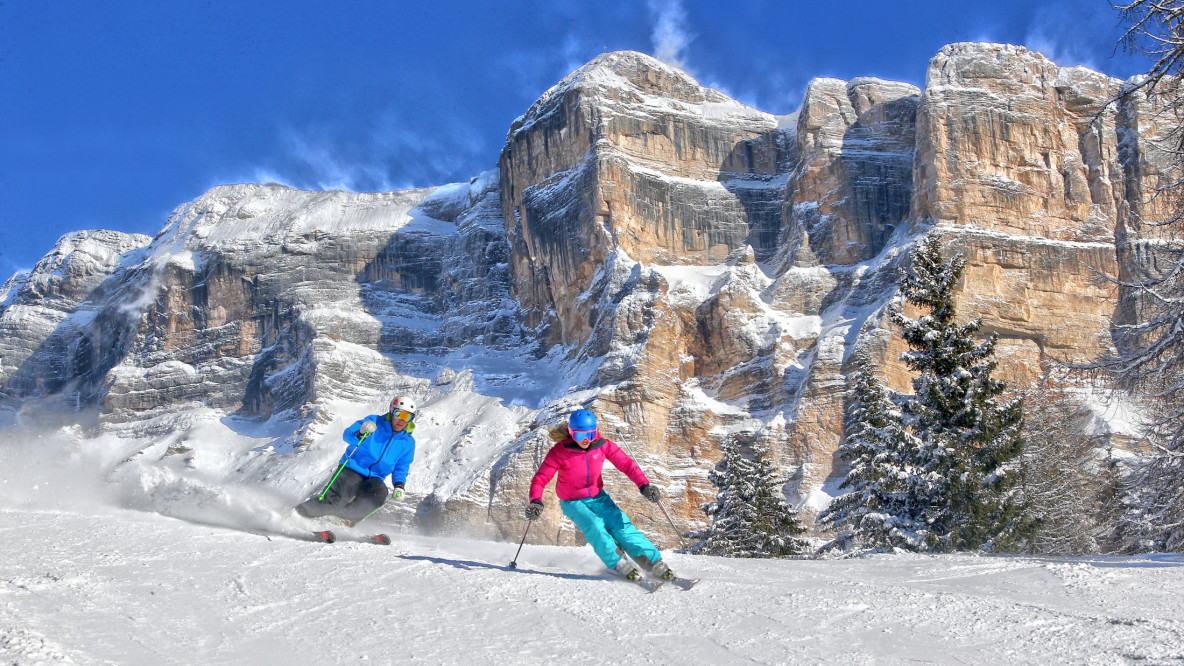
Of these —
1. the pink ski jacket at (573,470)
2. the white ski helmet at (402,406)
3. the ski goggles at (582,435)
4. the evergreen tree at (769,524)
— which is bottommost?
the evergreen tree at (769,524)

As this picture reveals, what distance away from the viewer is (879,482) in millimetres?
18922

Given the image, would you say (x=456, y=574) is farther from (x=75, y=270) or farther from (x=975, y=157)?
(x=75, y=270)

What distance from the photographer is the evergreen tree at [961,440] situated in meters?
16.4

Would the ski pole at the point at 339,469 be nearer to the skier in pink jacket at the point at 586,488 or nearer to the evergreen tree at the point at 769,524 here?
the skier in pink jacket at the point at 586,488

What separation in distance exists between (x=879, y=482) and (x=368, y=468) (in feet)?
38.1

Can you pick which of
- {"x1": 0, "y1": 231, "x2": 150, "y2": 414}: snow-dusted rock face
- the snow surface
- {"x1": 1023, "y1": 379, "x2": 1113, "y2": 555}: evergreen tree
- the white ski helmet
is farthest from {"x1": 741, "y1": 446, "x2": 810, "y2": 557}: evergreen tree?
{"x1": 0, "y1": 231, "x2": 150, "y2": 414}: snow-dusted rock face

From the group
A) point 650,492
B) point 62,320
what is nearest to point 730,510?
point 650,492

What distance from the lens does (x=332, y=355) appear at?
87.6m

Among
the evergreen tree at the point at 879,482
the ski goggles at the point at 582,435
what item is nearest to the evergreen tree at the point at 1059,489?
the evergreen tree at the point at 879,482

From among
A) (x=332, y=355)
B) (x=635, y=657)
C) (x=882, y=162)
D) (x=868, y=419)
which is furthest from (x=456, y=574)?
(x=332, y=355)

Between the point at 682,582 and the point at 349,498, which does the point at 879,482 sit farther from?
the point at 682,582

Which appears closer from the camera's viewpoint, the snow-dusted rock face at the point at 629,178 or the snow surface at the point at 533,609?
the snow surface at the point at 533,609

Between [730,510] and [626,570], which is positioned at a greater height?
[730,510]

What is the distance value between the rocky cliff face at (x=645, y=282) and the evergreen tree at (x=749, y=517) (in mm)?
29804
